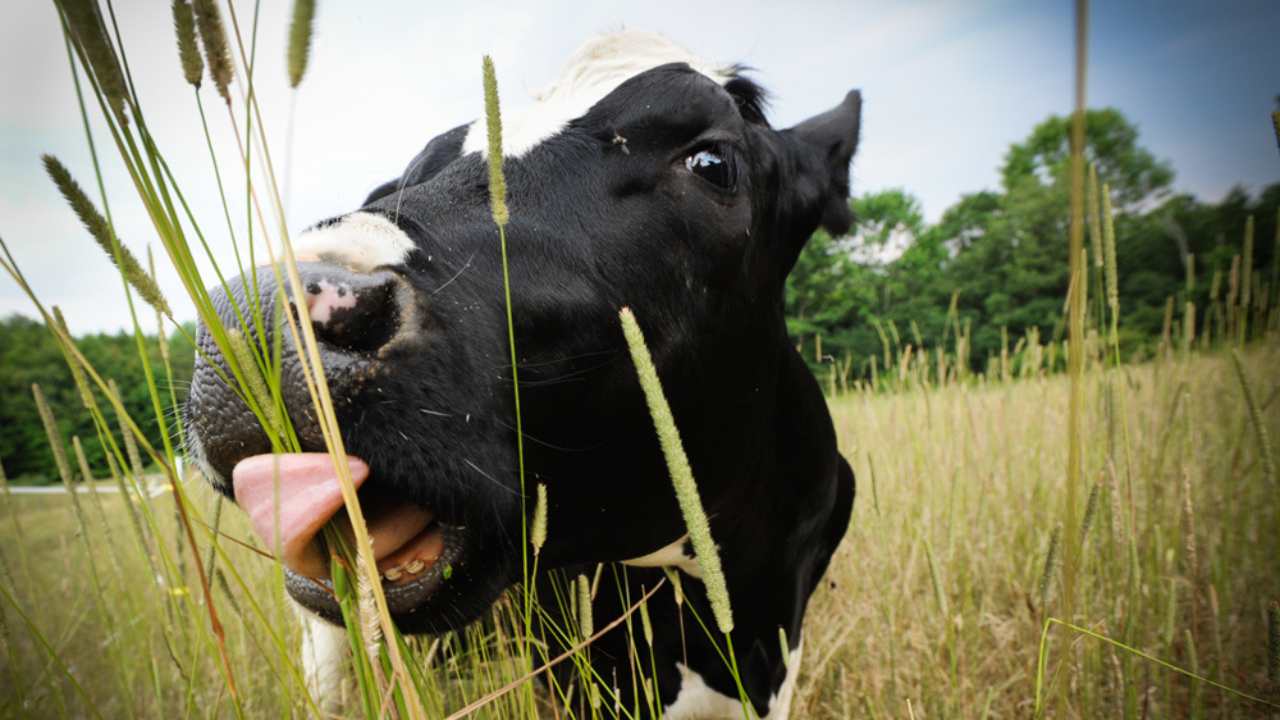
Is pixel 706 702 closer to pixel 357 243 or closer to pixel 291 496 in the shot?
pixel 291 496

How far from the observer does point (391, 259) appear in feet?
3.25

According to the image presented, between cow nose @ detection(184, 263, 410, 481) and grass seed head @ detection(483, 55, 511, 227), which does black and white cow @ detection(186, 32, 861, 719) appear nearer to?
cow nose @ detection(184, 263, 410, 481)

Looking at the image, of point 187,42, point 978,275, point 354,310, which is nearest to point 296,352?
point 354,310

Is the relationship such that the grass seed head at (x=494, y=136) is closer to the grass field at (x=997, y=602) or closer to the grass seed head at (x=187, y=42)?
the grass seed head at (x=187, y=42)

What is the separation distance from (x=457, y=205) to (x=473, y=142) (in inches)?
17.7

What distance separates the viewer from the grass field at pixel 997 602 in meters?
1.45

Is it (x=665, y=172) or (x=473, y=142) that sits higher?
(x=473, y=142)

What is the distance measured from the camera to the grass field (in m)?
1.45

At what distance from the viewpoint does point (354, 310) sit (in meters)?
0.91

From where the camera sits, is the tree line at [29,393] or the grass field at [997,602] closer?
the grass field at [997,602]

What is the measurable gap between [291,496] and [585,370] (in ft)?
1.89

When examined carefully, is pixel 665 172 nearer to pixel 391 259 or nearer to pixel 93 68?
pixel 391 259

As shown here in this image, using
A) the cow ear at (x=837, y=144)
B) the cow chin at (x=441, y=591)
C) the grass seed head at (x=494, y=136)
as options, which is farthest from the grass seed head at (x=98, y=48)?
the cow ear at (x=837, y=144)

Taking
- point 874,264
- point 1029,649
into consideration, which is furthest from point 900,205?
point 1029,649
